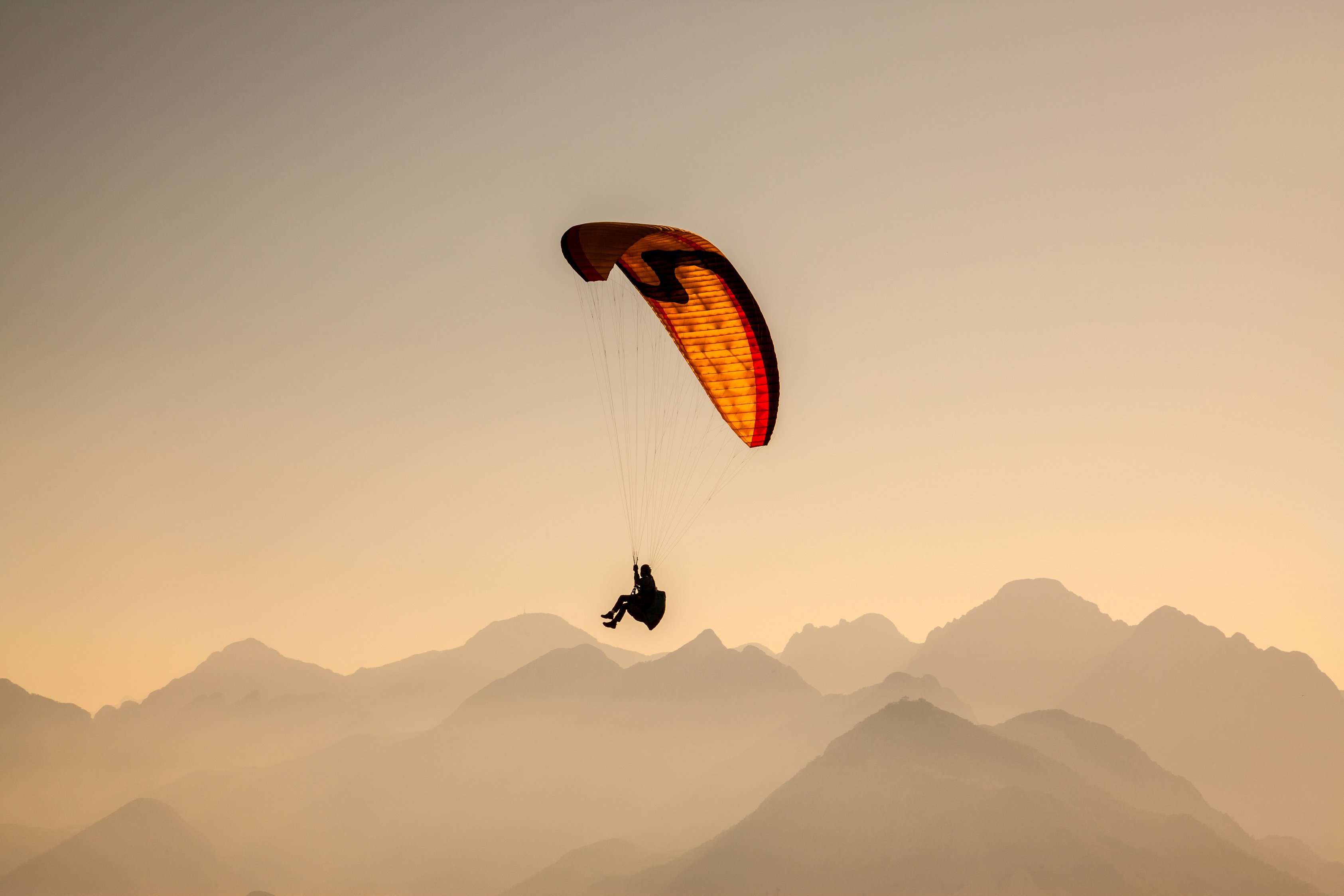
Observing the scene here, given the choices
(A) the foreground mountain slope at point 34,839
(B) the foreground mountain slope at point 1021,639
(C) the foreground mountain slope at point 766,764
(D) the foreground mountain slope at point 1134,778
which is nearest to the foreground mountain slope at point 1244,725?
(D) the foreground mountain slope at point 1134,778

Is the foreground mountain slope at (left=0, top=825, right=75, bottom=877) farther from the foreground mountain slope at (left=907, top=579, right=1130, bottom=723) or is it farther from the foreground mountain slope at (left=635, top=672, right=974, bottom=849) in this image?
the foreground mountain slope at (left=907, top=579, right=1130, bottom=723)

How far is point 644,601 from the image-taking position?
12.9 metres

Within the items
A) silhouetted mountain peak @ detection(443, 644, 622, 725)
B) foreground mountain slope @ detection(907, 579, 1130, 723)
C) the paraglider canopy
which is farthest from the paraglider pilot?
→ foreground mountain slope @ detection(907, 579, 1130, 723)

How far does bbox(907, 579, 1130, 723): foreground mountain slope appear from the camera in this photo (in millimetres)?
72312

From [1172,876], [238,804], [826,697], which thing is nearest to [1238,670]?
[1172,876]

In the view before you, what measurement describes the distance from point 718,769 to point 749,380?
40075mm

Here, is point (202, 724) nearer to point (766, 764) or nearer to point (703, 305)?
point (766, 764)

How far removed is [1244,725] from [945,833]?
17536 mm

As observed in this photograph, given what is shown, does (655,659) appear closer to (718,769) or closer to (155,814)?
(718,769)

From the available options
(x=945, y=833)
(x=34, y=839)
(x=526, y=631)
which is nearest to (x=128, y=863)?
(x=34, y=839)

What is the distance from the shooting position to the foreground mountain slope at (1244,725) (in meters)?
34.2

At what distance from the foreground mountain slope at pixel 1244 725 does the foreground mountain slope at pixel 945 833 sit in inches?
190

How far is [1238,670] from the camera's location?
5081 centimetres

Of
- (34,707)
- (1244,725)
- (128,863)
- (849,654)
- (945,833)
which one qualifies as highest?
(849,654)
